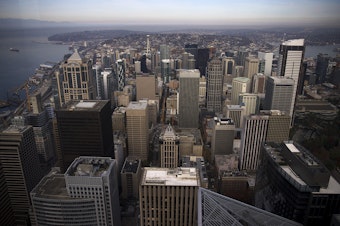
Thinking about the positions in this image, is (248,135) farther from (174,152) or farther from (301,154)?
(301,154)

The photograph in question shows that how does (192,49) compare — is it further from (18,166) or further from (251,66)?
(18,166)

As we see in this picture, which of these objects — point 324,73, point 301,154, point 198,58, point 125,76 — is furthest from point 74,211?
point 198,58

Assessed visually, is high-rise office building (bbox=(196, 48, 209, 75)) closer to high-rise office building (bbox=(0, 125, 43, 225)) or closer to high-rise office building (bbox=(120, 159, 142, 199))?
high-rise office building (bbox=(120, 159, 142, 199))

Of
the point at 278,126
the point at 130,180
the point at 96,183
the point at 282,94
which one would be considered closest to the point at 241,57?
the point at 282,94

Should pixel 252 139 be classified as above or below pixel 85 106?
below

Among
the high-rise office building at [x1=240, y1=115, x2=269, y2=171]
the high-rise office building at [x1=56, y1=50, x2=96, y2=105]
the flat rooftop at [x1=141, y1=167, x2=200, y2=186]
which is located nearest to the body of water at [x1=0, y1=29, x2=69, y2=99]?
the high-rise office building at [x1=56, y1=50, x2=96, y2=105]

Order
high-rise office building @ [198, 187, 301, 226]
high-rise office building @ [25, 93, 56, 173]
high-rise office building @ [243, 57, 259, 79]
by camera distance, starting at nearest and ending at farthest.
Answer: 1. high-rise office building @ [198, 187, 301, 226]
2. high-rise office building @ [25, 93, 56, 173]
3. high-rise office building @ [243, 57, 259, 79]

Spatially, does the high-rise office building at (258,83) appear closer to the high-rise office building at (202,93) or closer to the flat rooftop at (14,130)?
the high-rise office building at (202,93)
